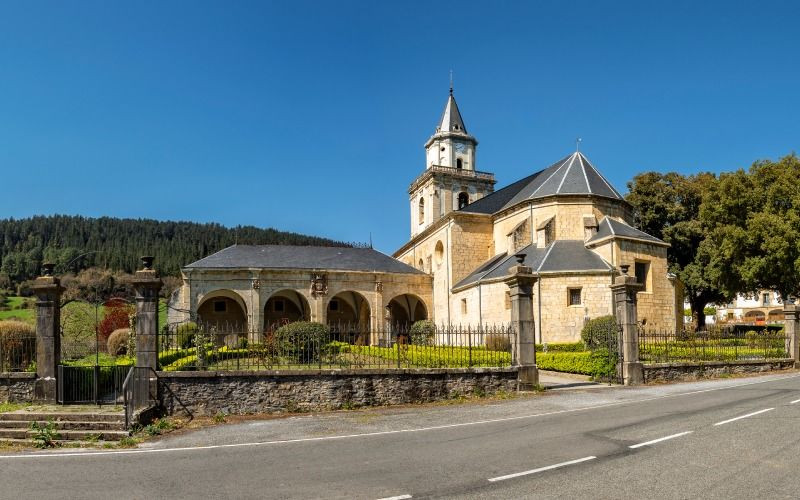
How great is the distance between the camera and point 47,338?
13.8 metres

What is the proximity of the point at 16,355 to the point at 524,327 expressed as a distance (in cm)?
1431

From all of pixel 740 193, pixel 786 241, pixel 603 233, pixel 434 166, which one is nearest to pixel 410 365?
pixel 603 233

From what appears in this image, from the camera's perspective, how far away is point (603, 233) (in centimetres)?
3350

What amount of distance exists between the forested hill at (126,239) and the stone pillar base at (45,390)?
241 ft

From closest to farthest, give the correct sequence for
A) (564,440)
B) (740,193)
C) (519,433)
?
(564,440)
(519,433)
(740,193)

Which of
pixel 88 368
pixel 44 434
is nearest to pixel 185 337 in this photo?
pixel 88 368

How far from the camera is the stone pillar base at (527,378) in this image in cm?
1559

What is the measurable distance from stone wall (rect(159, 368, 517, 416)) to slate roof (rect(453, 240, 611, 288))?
57.3 feet

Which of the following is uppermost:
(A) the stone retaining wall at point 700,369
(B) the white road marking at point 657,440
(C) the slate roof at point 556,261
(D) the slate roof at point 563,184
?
(D) the slate roof at point 563,184

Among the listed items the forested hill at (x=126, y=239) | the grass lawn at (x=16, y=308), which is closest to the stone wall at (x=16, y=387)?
the grass lawn at (x=16, y=308)

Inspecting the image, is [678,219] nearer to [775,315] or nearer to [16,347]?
[775,315]

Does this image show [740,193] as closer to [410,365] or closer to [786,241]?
[786,241]

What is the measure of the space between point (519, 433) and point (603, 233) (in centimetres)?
2543

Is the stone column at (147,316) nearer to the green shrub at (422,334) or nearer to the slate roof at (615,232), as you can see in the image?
the green shrub at (422,334)
